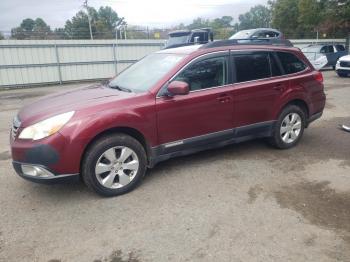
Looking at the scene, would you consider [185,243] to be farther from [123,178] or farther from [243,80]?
[243,80]

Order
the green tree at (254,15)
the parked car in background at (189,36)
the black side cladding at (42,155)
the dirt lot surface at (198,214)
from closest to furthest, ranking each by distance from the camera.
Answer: the dirt lot surface at (198,214) → the black side cladding at (42,155) → the parked car in background at (189,36) → the green tree at (254,15)

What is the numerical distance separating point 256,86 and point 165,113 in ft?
5.09

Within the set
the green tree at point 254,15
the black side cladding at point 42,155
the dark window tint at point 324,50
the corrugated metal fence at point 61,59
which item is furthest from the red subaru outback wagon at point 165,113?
the green tree at point 254,15

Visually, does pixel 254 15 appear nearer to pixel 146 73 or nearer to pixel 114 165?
pixel 146 73

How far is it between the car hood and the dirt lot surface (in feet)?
3.17

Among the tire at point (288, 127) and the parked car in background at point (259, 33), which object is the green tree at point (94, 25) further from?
the tire at point (288, 127)

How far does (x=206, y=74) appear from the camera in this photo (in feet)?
15.0

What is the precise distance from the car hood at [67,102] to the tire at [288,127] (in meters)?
2.48

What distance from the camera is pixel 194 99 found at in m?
4.38

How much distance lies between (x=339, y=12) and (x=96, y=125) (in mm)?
29214

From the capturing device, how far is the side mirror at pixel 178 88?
13.2ft

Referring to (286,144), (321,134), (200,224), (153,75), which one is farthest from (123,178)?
(321,134)

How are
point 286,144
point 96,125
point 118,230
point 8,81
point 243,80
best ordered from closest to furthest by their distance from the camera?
point 118,230
point 96,125
point 243,80
point 286,144
point 8,81

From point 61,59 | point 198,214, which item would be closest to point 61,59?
point 61,59
